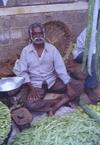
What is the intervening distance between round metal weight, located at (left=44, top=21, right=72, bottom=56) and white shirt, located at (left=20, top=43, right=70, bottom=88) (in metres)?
0.67

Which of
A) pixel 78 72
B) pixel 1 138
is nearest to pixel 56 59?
pixel 78 72

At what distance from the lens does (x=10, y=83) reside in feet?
13.9

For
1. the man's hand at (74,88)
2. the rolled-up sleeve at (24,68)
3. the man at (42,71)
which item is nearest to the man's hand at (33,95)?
the man at (42,71)

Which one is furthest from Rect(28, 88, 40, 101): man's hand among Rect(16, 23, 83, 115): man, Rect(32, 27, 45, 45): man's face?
Rect(32, 27, 45, 45): man's face

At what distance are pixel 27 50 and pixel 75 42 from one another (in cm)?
113

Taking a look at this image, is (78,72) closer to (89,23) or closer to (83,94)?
(83,94)

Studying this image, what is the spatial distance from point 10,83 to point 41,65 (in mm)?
645

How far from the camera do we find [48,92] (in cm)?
488

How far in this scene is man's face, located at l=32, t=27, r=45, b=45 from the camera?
4562 mm

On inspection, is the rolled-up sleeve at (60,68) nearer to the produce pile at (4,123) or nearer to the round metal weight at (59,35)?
the round metal weight at (59,35)

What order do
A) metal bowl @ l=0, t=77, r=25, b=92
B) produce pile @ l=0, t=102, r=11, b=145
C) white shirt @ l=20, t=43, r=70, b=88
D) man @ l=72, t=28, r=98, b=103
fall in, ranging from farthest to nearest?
man @ l=72, t=28, r=98, b=103, white shirt @ l=20, t=43, r=70, b=88, metal bowl @ l=0, t=77, r=25, b=92, produce pile @ l=0, t=102, r=11, b=145

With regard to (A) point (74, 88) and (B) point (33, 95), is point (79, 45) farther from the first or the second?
(B) point (33, 95)

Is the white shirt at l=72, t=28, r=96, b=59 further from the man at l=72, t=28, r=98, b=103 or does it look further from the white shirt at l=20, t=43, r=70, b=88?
the white shirt at l=20, t=43, r=70, b=88

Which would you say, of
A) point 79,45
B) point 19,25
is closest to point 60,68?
point 79,45
